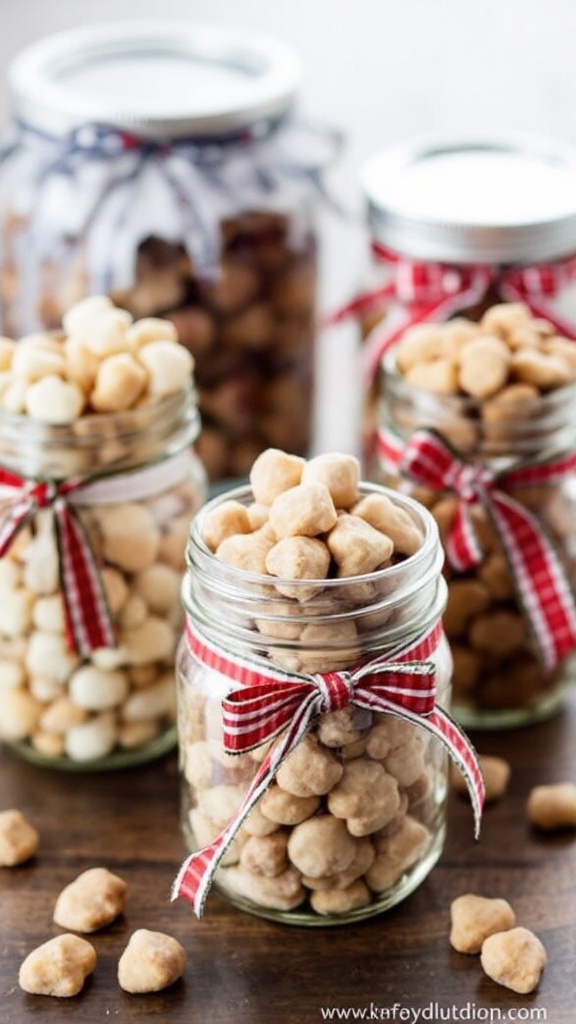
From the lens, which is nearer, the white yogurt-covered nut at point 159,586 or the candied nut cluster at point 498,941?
the candied nut cluster at point 498,941

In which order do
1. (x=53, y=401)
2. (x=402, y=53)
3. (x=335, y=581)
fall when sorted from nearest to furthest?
(x=335, y=581), (x=53, y=401), (x=402, y=53)

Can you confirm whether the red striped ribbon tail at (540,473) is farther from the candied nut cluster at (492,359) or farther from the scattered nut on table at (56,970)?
the scattered nut on table at (56,970)

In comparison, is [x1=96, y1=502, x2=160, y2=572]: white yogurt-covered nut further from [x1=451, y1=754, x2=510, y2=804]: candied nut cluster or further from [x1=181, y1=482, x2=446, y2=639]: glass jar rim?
[x1=451, y1=754, x2=510, y2=804]: candied nut cluster

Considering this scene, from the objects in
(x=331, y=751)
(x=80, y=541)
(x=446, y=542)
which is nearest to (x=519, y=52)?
(x=446, y=542)

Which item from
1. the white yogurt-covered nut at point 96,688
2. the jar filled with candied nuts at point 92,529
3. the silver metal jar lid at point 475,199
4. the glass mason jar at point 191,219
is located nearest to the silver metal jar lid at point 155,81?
the glass mason jar at point 191,219

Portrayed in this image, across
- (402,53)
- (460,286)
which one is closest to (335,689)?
(460,286)

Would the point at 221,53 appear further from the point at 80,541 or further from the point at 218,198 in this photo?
the point at 80,541

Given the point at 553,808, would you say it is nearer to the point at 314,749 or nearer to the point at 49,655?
the point at 314,749
